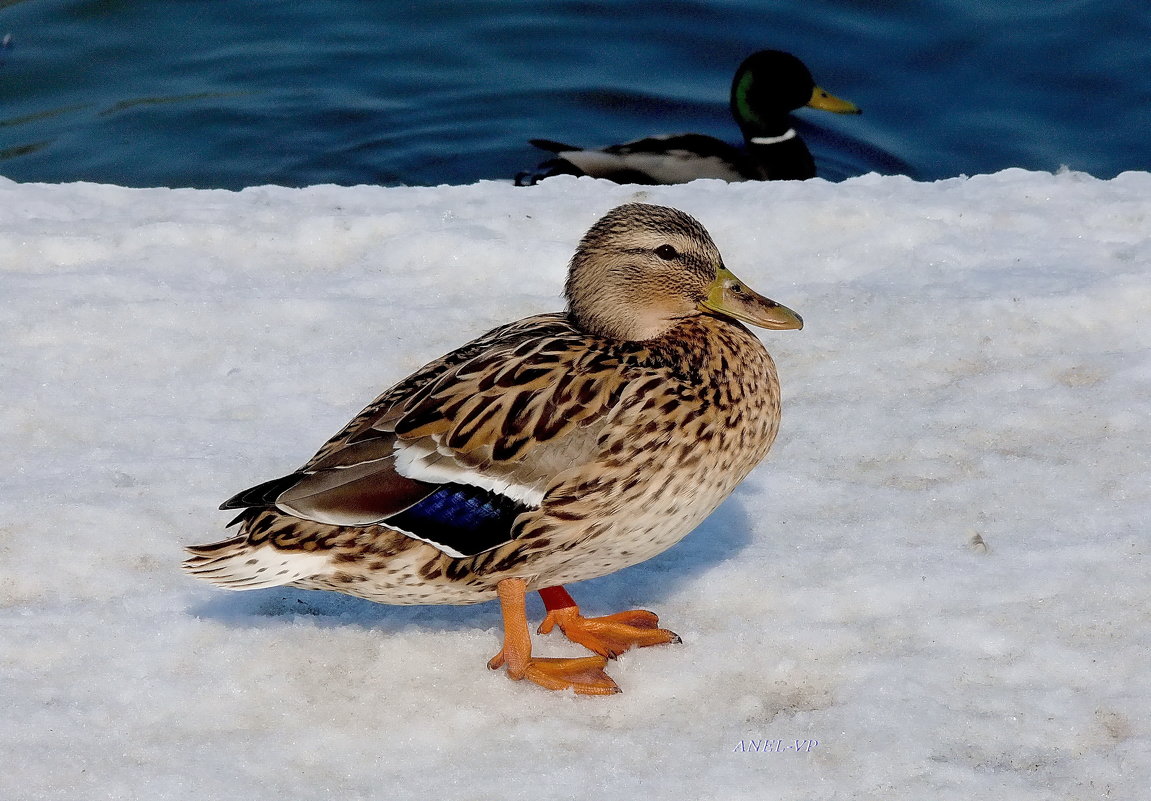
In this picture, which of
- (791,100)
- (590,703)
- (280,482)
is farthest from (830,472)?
(791,100)

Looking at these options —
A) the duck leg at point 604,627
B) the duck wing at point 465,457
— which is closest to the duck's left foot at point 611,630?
the duck leg at point 604,627

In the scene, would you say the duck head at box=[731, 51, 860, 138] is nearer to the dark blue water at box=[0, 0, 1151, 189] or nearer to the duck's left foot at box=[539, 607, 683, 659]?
the dark blue water at box=[0, 0, 1151, 189]

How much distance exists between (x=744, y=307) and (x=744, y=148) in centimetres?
717

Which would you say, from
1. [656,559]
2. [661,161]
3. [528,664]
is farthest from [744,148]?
[528,664]

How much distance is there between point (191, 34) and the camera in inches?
489

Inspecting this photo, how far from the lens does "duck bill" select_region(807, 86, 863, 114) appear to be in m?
11.0

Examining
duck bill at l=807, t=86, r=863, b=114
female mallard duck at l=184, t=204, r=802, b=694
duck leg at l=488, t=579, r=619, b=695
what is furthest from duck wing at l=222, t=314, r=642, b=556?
duck bill at l=807, t=86, r=863, b=114

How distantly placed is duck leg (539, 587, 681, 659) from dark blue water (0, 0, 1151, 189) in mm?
6972

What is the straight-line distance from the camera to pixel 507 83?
11930 mm

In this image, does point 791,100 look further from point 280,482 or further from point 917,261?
point 280,482

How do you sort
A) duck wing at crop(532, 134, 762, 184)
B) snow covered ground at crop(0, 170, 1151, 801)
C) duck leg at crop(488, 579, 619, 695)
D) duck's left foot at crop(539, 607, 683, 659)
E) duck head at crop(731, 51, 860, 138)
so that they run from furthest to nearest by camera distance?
duck head at crop(731, 51, 860, 138) < duck wing at crop(532, 134, 762, 184) < duck's left foot at crop(539, 607, 683, 659) < duck leg at crop(488, 579, 619, 695) < snow covered ground at crop(0, 170, 1151, 801)

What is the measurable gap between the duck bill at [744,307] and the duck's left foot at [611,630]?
89 cm

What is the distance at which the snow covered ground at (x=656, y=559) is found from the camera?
3.58 m

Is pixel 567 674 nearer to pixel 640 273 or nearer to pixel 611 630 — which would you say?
pixel 611 630
